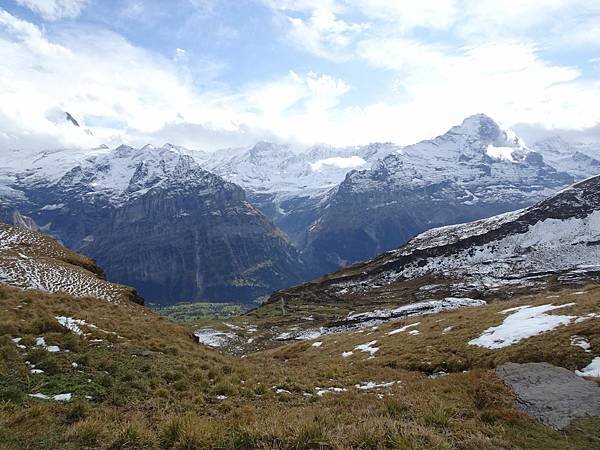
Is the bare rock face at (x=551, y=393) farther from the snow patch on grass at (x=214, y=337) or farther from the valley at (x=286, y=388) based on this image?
the snow patch on grass at (x=214, y=337)

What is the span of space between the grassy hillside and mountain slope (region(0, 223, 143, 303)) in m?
16.1

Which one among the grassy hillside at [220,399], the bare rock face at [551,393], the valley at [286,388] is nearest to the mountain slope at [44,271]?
the valley at [286,388]

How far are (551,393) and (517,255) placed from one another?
17198 cm

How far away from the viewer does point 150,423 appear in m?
12.3

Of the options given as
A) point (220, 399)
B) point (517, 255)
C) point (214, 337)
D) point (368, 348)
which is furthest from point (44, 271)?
point (517, 255)

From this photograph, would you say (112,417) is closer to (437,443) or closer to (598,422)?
(437,443)

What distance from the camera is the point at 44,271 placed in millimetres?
46156

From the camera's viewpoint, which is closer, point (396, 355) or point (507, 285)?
point (396, 355)

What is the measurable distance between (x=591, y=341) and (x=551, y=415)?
1201cm

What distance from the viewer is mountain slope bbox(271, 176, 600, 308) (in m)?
148

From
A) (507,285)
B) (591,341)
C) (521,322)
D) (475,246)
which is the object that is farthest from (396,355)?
(475,246)

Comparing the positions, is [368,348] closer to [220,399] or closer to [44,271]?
[220,399]

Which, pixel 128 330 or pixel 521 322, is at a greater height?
pixel 128 330

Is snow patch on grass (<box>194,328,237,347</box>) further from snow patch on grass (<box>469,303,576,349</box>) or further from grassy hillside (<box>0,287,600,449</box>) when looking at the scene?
snow patch on grass (<box>469,303,576,349</box>)
